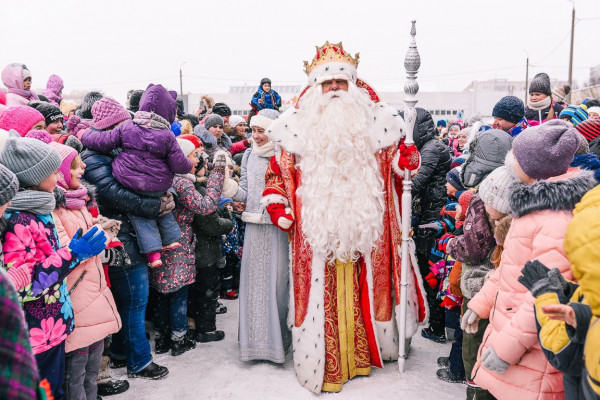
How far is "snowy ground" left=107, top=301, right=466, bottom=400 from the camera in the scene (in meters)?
3.49

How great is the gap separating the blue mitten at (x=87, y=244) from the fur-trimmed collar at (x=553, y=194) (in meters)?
2.18

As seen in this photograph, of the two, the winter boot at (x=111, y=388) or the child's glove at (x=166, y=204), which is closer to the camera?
the winter boot at (x=111, y=388)

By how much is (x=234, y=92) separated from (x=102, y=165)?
44.0m

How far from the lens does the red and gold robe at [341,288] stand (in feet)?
11.8

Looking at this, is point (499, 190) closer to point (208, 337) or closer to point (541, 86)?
point (541, 86)

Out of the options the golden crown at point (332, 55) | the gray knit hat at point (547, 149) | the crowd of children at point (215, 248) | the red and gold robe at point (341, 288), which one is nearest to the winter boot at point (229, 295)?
the crowd of children at point (215, 248)

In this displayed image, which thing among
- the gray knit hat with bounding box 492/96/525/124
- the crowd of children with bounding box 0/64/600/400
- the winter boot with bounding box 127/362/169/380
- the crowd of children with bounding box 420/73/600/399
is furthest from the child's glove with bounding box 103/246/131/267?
the gray knit hat with bounding box 492/96/525/124

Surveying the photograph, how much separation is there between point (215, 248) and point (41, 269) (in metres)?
2.10

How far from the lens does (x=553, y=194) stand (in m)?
2.20

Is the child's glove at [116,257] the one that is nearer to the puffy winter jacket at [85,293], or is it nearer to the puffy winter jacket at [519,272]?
the puffy winter jacket at [85,293]

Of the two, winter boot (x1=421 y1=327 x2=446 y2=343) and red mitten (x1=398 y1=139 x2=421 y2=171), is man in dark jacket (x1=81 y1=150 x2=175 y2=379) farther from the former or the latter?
winter boot (x1=421 y1=327 x2=446 y2=343)

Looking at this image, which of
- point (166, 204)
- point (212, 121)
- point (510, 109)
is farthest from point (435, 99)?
point (166, 204)

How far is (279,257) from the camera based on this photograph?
3990 mm

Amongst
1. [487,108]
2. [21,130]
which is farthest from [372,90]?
[487,108]
